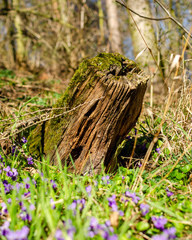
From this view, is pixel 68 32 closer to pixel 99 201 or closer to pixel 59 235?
pixel 99 201

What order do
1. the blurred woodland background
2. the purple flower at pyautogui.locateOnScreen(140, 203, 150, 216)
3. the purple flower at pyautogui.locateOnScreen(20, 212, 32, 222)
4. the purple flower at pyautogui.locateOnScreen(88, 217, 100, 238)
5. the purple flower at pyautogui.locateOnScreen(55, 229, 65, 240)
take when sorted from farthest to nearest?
the blurred woodland background → the purple flower at pyautogui.locateOnScreen(140, 203, 150, 216) → the purple flower at pyautogui.locateOnScreen(20, 212, 32, 222) → the purple flower at pyautogui.locateOnScreen(88, 217, 100, 238) → the purple flower at pyautogui.locateOnScreen(55, 229, 65, 240)

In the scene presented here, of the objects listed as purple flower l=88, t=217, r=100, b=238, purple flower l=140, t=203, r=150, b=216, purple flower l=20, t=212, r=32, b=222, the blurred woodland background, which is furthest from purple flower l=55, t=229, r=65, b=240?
the blurred woodland background

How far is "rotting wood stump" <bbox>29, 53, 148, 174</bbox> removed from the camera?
6.13ft

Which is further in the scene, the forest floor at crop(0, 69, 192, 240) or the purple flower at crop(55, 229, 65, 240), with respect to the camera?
the forest floor at crop(0, 69, 192, 240)

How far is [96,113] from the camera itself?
6.36 feet

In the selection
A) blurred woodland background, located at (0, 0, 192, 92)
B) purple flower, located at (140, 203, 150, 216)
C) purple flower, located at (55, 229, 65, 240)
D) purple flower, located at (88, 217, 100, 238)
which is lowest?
purple flower, located at (140, 203, 150, 216)

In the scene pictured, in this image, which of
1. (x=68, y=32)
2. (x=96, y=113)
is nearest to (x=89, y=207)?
(x=96, y=113)

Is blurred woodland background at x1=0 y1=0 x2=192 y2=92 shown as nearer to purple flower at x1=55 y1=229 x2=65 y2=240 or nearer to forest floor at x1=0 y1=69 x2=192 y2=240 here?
forest floor at x1=0 y1=69 x2=192 y2=240

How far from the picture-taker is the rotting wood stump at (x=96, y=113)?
187 cm

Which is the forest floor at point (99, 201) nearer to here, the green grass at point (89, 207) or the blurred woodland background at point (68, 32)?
the green grass at point (89, 207)

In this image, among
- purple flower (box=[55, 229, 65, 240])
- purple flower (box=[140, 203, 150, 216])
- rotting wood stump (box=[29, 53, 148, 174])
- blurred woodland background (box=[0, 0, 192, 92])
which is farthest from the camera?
blurred woodland background (box=[0, 0, 192, 92])

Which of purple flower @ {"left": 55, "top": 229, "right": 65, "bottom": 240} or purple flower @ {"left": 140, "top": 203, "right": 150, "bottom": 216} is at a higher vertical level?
purple flower @ {"left": 55, "top": 229, "right": 65, "bottom": 240}

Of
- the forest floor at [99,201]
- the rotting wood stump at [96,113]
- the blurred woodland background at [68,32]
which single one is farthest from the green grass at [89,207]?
the blurred woodland background at [68,32]

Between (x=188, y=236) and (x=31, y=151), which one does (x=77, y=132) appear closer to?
(x=31, y=151)
